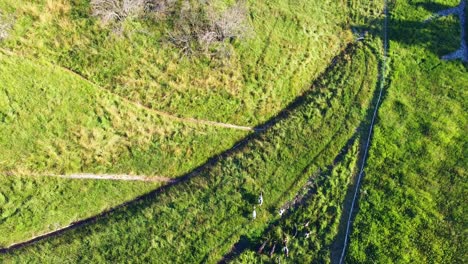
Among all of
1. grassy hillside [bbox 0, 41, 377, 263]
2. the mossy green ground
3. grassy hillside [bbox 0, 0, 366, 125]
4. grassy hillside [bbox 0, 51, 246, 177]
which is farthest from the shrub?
grassy hillside [bbox 0, 41, 377, 263]

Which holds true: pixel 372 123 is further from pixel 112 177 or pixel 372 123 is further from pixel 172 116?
pixel 112 177

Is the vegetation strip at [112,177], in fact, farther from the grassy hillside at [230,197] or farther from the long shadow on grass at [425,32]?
the long shadow on grass at [425,32]

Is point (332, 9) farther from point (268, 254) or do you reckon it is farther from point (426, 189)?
Result: point (268, 254)

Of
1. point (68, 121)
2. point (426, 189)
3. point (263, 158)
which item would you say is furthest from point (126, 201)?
point (426, 189)

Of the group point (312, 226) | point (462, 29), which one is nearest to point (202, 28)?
point (312, 226)

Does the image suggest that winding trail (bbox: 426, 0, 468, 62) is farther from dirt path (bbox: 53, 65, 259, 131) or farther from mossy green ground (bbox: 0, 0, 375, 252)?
dirt path (bbox: 53, 65, 259, 131)
